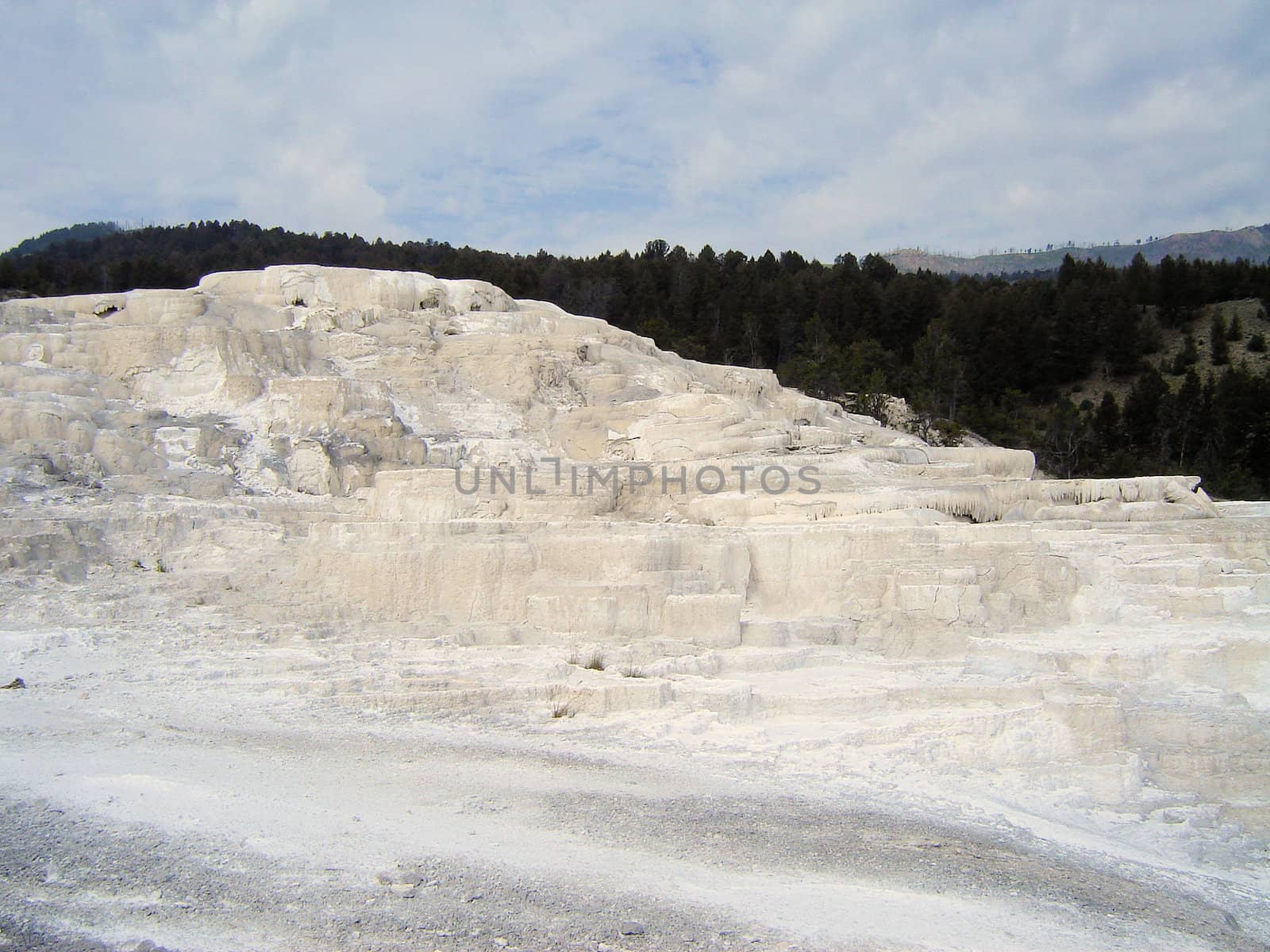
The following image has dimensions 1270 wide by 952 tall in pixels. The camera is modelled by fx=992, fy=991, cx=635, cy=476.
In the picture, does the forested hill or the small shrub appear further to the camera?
the forested hill

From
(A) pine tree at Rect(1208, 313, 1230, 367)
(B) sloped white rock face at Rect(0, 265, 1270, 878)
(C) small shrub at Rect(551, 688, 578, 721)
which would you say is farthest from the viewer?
(A) pine tree at Rect(1208, 313, 1230, 367)

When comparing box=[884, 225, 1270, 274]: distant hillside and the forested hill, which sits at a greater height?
box=[884, 225, 1270, 274]: distant hillside

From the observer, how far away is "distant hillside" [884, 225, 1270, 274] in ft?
432

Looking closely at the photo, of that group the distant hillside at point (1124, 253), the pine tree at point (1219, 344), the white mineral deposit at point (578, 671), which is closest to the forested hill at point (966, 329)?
the pine tree at point (1219, 344)

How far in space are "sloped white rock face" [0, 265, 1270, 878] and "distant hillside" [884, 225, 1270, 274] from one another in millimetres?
121812

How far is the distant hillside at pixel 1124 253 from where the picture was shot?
132 m

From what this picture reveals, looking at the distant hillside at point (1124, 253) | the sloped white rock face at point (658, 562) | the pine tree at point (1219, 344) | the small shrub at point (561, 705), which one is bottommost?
the small shrub at point (561, 705)

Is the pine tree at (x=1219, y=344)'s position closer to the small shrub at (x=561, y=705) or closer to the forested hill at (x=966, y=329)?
the forested hill at (x=966, y=329)


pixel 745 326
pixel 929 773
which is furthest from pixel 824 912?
pixel 745 326

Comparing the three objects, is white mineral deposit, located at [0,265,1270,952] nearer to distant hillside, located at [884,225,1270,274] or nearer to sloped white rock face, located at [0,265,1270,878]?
sloped white rock face, located at [0,265,1270,878]

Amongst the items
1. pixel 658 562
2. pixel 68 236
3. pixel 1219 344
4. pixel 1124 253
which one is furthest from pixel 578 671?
pixel 1124 253

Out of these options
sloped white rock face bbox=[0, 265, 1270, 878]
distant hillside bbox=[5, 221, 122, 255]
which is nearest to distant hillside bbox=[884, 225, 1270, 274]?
distant hillside bbox=[5, 221, 122, 255]

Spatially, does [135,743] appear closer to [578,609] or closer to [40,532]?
[578,609]

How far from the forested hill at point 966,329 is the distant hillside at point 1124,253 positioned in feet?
309
